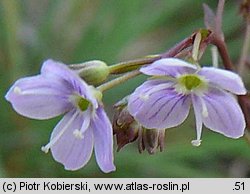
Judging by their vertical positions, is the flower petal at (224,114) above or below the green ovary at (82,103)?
below

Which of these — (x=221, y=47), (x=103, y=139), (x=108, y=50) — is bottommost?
(x=103, y=139)

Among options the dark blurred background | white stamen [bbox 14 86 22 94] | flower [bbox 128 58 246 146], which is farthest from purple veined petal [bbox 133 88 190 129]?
the dark blurred background

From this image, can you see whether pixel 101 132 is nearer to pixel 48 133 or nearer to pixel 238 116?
pixel 238 116
